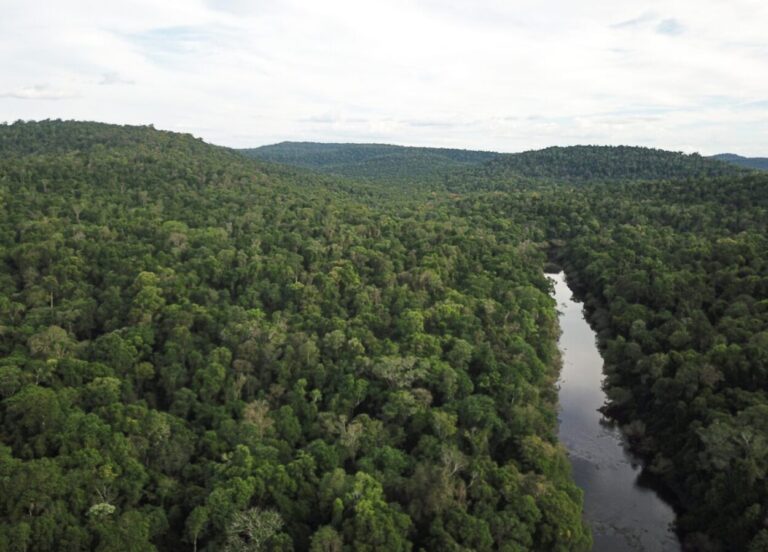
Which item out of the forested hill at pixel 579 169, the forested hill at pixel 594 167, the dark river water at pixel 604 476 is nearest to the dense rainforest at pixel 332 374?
the dark river water at pixel 604 476

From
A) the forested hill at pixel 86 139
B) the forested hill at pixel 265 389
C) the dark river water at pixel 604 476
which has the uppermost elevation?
the forested hill at pixel 86 139

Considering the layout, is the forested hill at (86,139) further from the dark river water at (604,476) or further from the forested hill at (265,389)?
the dark river water at (604,476)

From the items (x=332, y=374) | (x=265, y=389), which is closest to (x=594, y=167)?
(x=332, y=374)

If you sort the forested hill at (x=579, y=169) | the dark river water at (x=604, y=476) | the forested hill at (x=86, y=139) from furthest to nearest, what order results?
the forested hill at (x=579, y=169), the forested hill at (x=86, y=139), the dark river water at (x=604, y=476)

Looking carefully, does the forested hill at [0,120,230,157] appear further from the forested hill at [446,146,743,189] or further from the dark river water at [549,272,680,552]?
the dark river water at [549,272,680,552]

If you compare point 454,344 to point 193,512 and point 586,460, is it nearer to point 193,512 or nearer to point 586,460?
point 586,460

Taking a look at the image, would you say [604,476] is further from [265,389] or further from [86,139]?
[86,139]

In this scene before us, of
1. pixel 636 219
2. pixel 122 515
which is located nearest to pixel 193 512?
pixel 122 515
